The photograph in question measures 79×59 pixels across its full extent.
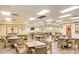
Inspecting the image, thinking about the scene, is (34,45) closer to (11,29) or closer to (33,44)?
(33,44)

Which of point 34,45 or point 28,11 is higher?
point 28,11

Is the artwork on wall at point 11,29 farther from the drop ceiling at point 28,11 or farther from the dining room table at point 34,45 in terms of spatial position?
the dining room table at point 34,45

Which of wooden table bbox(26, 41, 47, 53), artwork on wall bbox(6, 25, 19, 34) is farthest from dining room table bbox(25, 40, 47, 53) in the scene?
artwork on wall bbox(6, 25, 19, 34)

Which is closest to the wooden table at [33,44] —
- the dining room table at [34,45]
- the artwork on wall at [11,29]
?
the dining room table at [34,45]

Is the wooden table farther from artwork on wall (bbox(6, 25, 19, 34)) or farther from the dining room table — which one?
artwork on wall (bbox(6, 25, 19, 34))

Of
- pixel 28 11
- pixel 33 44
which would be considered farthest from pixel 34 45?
pixel 28 11

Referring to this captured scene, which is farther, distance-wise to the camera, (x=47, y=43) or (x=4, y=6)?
(x=47, y=43)

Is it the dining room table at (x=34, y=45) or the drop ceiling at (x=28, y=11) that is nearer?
the drop ceiling at (x=28, y=11)

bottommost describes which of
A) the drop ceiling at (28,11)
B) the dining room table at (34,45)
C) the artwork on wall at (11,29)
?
the dining room table at (34,45)

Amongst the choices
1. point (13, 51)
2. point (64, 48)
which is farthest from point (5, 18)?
point (64, 48)

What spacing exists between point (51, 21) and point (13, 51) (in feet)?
3.38

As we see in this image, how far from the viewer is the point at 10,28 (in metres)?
2.88

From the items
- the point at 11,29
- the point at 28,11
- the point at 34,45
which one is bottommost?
the point at 34,45
